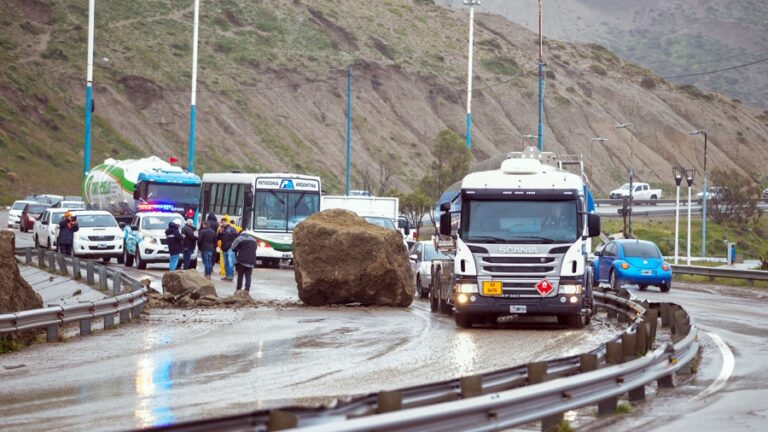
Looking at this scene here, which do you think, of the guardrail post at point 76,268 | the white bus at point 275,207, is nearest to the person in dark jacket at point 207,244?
the guardrail post at point 76,268

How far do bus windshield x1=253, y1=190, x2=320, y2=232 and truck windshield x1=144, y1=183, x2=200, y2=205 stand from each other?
9145 millimetres

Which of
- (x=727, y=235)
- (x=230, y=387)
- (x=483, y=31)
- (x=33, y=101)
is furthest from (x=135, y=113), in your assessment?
(x=230, y=387)

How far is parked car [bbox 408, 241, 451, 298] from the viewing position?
107 ft

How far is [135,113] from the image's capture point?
9094 cm

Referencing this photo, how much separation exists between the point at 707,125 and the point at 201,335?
124 m

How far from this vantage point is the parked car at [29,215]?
6388 centimetres

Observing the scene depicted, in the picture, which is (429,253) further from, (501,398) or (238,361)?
(501,398)

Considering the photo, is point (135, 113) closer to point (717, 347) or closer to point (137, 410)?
point (717, 347)

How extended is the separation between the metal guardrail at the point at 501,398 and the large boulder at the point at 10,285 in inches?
458

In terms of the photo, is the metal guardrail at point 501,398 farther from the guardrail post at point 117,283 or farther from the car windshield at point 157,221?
the car windshield at point 157,221

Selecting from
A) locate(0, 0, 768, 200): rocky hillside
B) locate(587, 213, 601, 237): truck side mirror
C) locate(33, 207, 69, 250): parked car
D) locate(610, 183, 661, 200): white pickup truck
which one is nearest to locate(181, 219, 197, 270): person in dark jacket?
locate(33, 207, 69, 250): parked car

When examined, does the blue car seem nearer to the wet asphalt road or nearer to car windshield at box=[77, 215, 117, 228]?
the wet asphalt road

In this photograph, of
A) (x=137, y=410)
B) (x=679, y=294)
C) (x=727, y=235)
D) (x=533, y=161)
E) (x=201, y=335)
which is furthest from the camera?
(x=727, y=235)

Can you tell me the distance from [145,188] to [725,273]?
23.0 m
